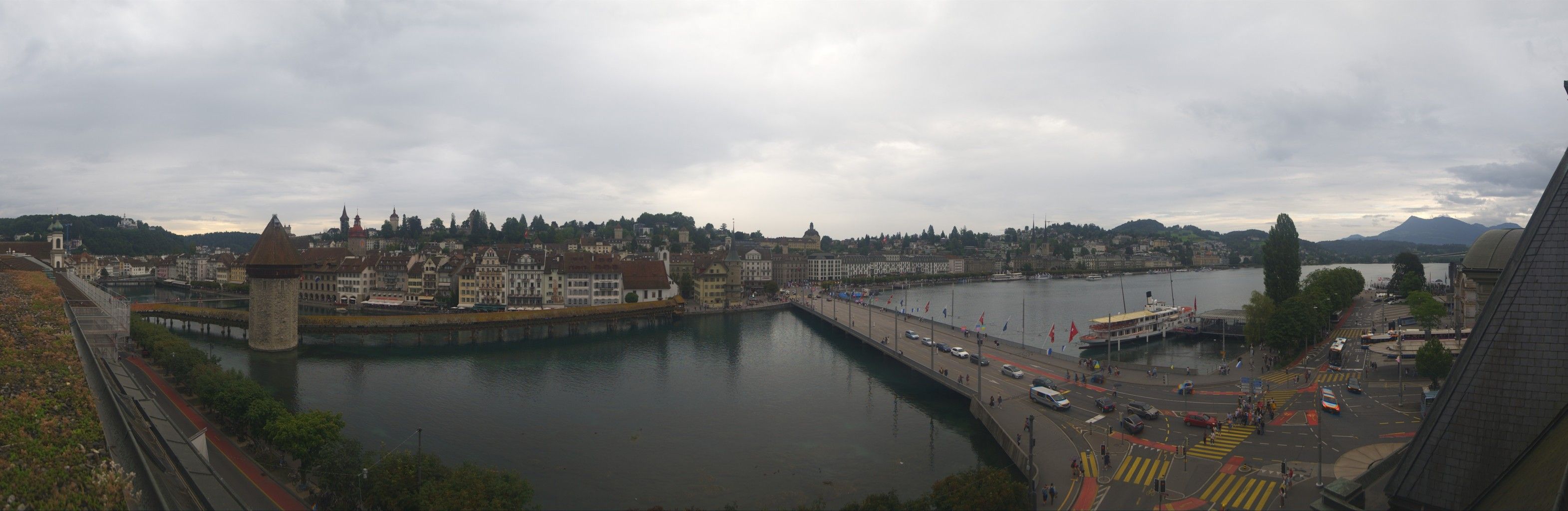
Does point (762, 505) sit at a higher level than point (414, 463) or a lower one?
lower

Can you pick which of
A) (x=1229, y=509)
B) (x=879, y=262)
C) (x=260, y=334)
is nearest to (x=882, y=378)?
(x=1229, y=509)

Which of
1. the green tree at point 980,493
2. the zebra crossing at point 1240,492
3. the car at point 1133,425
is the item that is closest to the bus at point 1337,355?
the car at point 1133,425

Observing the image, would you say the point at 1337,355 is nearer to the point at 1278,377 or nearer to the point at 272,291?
the point at 1278,377

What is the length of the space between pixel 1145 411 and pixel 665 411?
60.4 ft

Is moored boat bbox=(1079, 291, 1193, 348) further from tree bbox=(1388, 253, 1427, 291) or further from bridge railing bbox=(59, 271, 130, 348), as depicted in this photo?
bridge railing bbox=(59, 271, 130, 348)

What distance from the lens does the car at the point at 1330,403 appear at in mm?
21859

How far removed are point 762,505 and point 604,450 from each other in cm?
727

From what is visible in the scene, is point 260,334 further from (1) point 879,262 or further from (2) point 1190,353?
(1) point 879,262

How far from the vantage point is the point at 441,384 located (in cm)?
3259

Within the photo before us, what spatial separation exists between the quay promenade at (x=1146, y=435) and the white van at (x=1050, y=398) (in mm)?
Answer: 229

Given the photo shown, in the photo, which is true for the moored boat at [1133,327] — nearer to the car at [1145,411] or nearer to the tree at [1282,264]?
the tree at [1282,264]

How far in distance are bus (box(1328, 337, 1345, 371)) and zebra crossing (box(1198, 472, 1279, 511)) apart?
17.6m

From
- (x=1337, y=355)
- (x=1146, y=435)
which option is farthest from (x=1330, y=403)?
(x=1337, y=355)

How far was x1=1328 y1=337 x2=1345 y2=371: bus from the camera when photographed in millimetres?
29562
